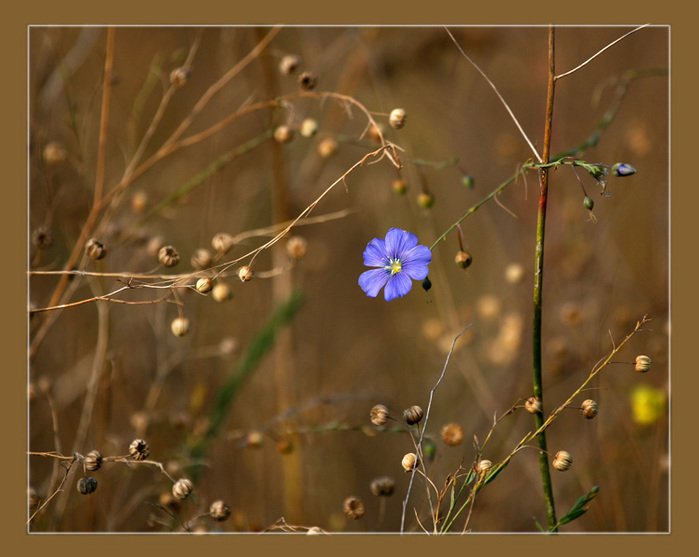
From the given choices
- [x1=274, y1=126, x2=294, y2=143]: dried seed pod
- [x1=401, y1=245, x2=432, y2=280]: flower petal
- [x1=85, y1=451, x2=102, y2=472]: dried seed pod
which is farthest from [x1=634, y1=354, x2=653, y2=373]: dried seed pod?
[x1=85, y1=451, x2=102, y2=472]: dried seed pod

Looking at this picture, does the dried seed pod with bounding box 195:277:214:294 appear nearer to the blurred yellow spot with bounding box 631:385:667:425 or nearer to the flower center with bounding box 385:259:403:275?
the flower center with bounding box 385:259:403:275

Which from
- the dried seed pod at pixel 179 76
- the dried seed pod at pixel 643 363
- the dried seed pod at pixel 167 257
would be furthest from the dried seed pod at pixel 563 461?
the dried seed pod at pixel 179 76

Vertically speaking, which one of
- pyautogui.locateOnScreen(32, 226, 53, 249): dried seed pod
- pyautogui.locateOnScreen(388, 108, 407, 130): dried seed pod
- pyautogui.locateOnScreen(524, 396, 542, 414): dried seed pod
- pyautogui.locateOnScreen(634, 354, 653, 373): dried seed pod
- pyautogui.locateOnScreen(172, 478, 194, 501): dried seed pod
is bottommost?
pyautogui.locateOnScreen(172, 478, 194, 501): dried seed pod

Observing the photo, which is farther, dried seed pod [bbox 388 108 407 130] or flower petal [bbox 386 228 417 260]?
dried seed pod [bbox 388 108 407 130]

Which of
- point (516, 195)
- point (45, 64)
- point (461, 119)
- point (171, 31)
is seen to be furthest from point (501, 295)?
point (45, 64)

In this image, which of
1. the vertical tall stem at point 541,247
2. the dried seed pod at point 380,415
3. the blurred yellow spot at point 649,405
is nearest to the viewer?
the vertical tall stem at point 541,247

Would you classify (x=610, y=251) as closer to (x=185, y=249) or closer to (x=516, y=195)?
(x=516, y=195)

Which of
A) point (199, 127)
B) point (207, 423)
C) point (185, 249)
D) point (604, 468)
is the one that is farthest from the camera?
point (199, 127)

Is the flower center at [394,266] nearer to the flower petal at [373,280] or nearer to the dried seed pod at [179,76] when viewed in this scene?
the flower petal at [373,280]
